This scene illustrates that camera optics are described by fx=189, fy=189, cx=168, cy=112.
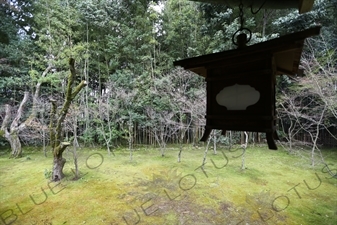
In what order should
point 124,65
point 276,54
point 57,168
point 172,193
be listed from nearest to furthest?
point 276,54 → point 172,193 → point 57,168 → point 124,65

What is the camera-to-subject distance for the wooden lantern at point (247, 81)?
103 cm

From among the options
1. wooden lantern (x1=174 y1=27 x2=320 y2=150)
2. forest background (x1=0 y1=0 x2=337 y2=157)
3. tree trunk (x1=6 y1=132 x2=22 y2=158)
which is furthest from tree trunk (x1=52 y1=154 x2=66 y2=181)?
wooden lantern (x1=174 y1=27 x2=320 y2=150)

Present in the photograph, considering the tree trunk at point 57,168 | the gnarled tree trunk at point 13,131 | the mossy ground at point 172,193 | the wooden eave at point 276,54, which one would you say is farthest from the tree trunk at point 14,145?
the wooden eave at point 276,54

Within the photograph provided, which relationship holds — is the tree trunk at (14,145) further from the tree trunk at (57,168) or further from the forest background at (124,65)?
the tree trunk at (57,168)

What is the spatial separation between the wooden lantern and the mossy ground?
2.83m

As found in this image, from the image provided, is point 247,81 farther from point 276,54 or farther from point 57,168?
point 57,168

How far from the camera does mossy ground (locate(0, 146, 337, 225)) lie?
11.3ft

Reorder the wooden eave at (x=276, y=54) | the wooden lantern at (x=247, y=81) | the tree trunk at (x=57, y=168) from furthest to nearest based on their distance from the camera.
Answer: the tree trunk at (x=57, y=168) < the wooden lantern at (x=247, y=81) < the wooden eave at (x=276, y=54)

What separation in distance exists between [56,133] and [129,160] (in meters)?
2.75

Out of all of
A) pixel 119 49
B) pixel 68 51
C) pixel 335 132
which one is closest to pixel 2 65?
pixel 68 51

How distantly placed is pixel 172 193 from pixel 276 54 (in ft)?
12.9

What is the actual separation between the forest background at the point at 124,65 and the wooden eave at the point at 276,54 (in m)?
5.52

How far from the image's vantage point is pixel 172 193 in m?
4.30

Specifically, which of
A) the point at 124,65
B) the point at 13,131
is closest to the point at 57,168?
the point at 13,131
